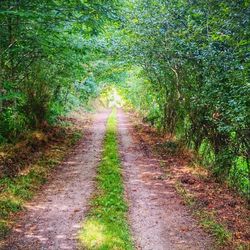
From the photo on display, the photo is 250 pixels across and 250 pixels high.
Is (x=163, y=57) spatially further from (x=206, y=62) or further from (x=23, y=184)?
(x=23, y=184)

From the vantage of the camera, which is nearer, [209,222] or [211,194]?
[209,222]

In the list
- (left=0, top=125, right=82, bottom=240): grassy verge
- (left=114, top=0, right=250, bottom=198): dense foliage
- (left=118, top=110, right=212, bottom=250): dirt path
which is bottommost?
(left=118, top=110, right=212, bottom=250): dirt path

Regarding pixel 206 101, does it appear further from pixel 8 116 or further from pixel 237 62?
pixel 8 116

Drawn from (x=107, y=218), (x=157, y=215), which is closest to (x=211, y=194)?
(x=157, y=215)

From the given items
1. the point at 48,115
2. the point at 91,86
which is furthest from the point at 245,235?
the point at 91,86

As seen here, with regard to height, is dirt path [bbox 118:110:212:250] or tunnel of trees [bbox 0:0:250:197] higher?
tunnel of trees [bbox 0:0:250:197]

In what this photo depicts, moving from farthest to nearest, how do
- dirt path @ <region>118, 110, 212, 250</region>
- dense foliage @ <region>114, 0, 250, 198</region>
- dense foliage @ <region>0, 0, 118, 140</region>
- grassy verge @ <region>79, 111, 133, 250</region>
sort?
dense foliage @ <region>0, 0, 118, 140</region>
dense foliage @ <region>114, 0, 250, 198</region>
dirt path @ <region>118, 110, 212, 250</region>
grassy verge @ <region>79, 111, 133, 250</region>

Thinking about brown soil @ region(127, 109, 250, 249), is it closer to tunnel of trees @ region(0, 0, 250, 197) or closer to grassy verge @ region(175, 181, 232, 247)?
grassy verge @ region(175, 181, 232, 247)

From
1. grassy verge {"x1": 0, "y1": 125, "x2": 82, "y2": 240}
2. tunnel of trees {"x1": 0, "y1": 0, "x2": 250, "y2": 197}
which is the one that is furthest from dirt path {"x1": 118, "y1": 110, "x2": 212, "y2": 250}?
grassy verge {"x1": 0, "y1": 125, "x2": 82, "y2": 240}

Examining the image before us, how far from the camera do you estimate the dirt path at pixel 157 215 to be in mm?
6871

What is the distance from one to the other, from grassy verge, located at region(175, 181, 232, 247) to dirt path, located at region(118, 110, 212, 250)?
7.2 inches

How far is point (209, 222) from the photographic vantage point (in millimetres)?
7758

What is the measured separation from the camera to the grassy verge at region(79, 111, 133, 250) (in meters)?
6.66

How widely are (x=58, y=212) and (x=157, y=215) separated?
2.28 m
